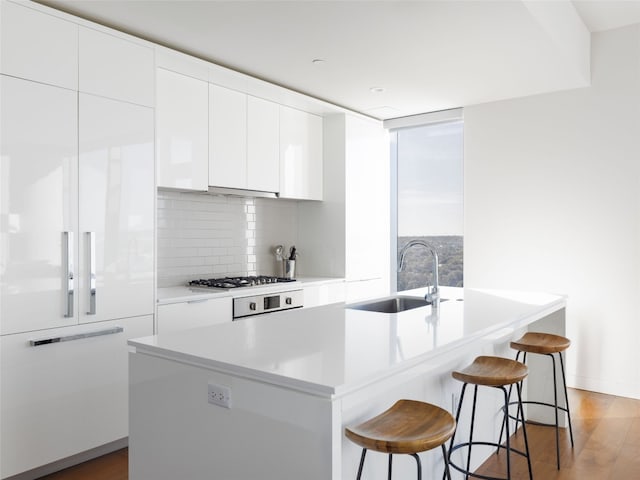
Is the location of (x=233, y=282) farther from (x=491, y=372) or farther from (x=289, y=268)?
(x=491, y=372)

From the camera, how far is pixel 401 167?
5852 millimetres

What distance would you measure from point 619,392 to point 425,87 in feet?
9.89

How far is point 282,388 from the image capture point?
5.11ft

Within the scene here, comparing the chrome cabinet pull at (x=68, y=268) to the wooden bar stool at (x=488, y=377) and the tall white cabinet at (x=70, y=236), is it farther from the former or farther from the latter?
the wooden bar stool at (x=488, y=377)

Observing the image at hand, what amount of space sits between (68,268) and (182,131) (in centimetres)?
139

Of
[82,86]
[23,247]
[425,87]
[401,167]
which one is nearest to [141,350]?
[23,247]

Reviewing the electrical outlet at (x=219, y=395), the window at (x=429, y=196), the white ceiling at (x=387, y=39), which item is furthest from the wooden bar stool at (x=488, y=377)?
the window at (x=429, y=196)

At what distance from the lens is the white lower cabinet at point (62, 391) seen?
8.63 ft

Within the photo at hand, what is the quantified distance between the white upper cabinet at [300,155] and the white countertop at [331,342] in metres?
2.08

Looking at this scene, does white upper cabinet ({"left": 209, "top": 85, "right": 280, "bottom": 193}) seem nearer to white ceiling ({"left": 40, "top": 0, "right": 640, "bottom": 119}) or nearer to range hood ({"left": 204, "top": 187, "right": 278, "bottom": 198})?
range hood ({"left": 204, "top": 187, "right": 278, "bottom": 198})

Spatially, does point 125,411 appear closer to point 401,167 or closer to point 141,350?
point 141,350

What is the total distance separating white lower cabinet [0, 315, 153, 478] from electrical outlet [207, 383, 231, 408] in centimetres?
144

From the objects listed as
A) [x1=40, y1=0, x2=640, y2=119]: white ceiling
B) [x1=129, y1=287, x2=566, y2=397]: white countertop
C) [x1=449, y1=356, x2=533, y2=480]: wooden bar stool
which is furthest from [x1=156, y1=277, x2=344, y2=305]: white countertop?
[x1=449, y1=356, x2=533, y2=480]: wooden bar stool

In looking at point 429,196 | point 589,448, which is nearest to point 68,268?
point 589,448
